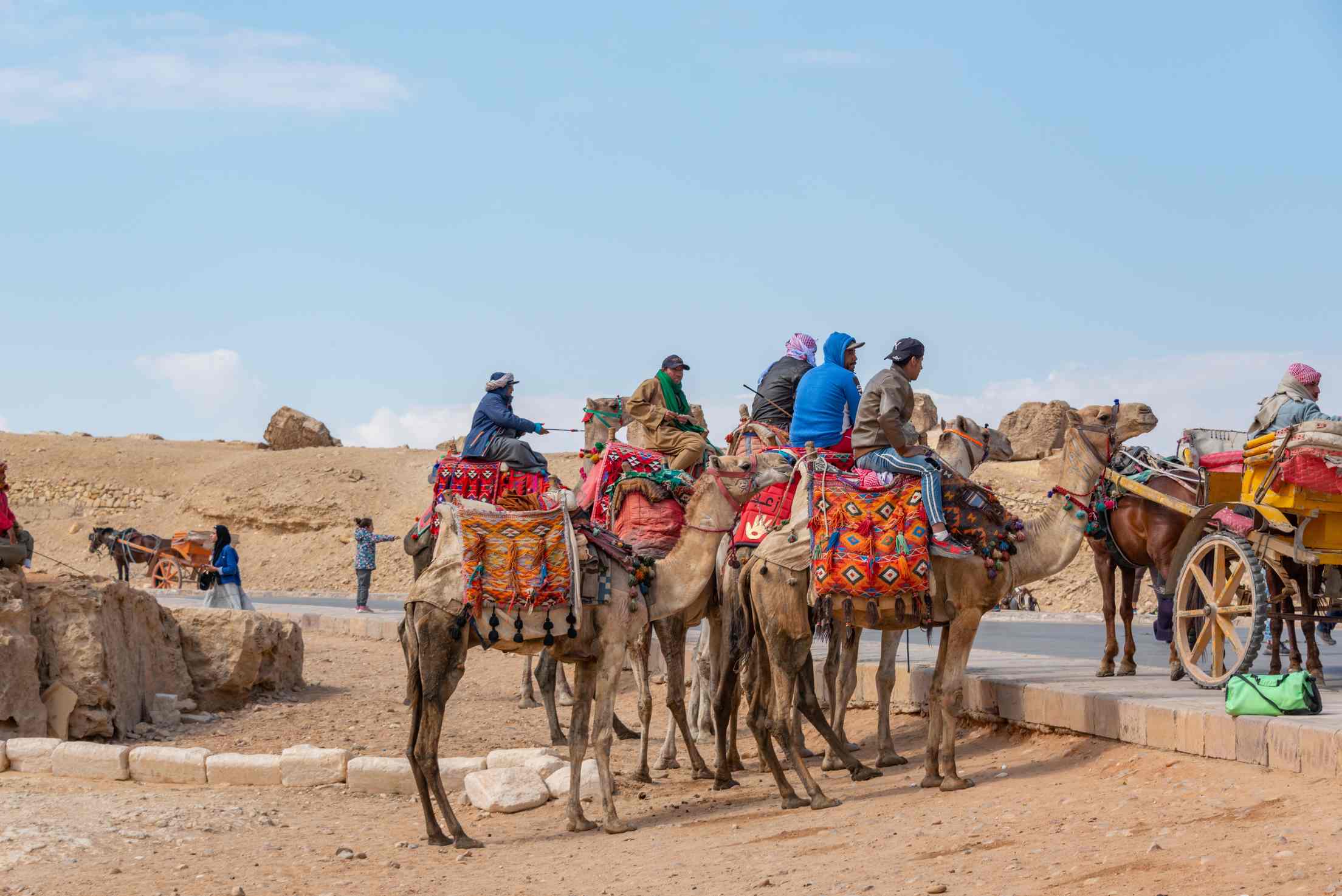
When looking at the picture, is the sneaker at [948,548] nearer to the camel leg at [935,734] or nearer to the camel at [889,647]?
the camel leg at [935,734]

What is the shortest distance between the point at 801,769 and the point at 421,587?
266 cm

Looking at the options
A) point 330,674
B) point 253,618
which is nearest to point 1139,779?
point 253,618

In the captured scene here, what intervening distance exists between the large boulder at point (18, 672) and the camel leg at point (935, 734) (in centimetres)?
745

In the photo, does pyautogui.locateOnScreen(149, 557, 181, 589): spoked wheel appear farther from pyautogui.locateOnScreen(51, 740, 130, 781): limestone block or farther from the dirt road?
the dirt road

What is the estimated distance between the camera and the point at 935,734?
9.18 m

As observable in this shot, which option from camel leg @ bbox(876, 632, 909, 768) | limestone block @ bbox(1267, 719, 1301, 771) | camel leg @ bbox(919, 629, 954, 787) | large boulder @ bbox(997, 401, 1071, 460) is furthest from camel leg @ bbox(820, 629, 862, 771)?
large boulder @ bbox(997, 401, 1071, 460)

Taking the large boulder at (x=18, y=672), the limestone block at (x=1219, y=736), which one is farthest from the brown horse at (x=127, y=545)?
the limestone block at (x=1219, y=736)

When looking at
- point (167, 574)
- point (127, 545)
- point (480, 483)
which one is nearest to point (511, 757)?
point (480, 483)

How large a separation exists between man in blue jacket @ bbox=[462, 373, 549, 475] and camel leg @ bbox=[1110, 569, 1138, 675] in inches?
207

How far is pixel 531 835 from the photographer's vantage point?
360 inches

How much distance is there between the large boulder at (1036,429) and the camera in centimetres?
5559

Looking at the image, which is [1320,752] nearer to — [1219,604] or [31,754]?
[1219,604]

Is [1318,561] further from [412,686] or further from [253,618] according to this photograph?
[253,618]

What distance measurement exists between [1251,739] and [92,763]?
8.25 meters
